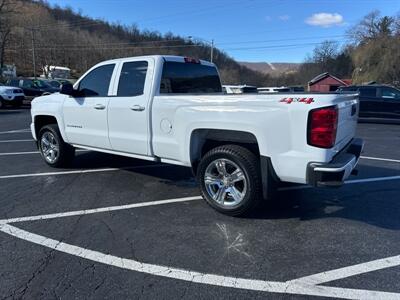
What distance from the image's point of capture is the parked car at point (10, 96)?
70.8 feet

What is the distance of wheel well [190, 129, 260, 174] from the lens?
4348 mm

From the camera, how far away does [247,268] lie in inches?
132

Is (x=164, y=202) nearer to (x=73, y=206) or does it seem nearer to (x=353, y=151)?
(x=73, y=206)

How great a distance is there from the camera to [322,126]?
12.3 ft

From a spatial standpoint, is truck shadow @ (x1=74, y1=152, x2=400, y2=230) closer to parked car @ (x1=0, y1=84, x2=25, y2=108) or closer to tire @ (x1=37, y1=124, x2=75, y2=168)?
tire @ (x1=37, y1=124, x2=75, y2=168)

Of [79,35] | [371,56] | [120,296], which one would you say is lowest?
[120,296]

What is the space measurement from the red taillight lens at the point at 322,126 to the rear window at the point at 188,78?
2.29m

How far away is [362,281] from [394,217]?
1782mm

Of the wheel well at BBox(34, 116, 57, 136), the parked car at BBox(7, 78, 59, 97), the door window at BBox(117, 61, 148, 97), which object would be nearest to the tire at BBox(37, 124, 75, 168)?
the wheel well at BBox(34, 116, 57, 136)

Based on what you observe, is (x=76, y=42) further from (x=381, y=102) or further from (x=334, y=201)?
(x=334, y=201)

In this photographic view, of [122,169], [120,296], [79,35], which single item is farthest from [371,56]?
[79,35]

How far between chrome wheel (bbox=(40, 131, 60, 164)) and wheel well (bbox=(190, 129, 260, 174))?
3.20 meters

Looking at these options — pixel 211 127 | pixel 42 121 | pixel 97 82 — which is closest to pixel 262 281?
pixel 211 127

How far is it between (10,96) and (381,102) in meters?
20.4
